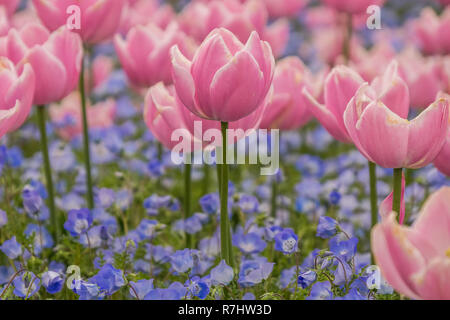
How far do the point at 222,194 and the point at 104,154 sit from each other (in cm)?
113

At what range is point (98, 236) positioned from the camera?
1.49 metres

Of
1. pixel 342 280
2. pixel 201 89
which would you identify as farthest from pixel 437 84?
pixel 201 89

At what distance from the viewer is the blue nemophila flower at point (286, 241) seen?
1.28 m

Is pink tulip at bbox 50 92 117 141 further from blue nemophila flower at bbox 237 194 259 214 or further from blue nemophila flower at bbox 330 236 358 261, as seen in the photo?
blue nemophila flower at bbox 330 236 358 261

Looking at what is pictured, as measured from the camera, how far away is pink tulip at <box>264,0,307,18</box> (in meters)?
2.82

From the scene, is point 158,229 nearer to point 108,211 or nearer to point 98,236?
point 98,236

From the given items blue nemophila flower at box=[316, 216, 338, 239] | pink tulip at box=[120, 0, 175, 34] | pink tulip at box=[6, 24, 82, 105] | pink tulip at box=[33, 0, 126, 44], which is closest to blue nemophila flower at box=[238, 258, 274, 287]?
blue nemophila flower at box=[316, 216, 338, 239]

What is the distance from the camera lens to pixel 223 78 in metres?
1.08

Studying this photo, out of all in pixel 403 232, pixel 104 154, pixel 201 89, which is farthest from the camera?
pixel 104 154

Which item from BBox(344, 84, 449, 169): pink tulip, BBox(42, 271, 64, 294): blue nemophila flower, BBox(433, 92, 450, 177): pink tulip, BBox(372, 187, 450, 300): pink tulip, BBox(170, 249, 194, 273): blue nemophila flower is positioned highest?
BBox(344, 84, 449, 169): pink tulip

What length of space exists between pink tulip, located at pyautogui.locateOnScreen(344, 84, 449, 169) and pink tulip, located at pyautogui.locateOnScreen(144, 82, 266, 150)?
251 millimetres

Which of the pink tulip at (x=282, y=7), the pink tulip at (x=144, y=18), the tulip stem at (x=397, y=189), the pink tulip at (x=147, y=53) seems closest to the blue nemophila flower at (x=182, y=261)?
the tulip stem at (x=397, y=189)

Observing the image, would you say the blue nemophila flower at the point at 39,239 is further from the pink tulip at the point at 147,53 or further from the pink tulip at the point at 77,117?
the pink tulip at the point at 77,117

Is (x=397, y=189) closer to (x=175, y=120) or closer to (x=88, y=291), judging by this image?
(x=175, y=120)
